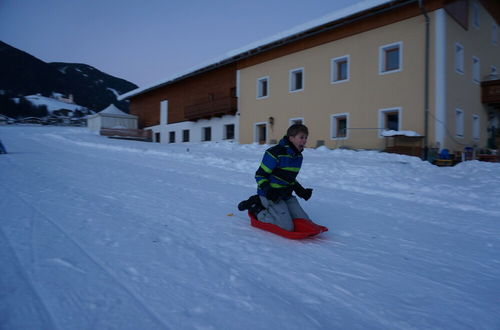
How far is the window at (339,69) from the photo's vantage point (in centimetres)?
1503

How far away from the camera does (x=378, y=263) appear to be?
283 centimetres

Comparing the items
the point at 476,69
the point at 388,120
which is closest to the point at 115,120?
the point at 388,120

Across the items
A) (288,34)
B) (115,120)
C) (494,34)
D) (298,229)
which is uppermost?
(494,34)

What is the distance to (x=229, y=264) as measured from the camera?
263 cm

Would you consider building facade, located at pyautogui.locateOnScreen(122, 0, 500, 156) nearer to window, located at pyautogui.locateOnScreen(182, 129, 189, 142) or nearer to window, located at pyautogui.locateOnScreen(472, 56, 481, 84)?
window, located at pyautogui.locateOnScreen(472, 56, 481, 84)

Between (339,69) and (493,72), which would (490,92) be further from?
(339,69)

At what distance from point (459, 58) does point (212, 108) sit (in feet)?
46.0

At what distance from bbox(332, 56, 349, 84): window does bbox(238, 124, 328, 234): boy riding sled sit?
12.5 m

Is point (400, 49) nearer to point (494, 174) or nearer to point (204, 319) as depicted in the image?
point (494, 174)

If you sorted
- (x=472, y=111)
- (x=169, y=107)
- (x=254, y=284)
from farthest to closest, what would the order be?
(x=169, y=107), (x=472, y=111), (x=254, y=284)

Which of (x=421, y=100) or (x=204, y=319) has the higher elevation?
(x=421, y=100)

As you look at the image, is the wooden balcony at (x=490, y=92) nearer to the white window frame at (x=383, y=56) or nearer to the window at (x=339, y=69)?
the white window frame at (x=383, y=56)

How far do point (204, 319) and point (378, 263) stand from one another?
1739 mm

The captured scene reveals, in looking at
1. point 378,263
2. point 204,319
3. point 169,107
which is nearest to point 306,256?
point 378,263
